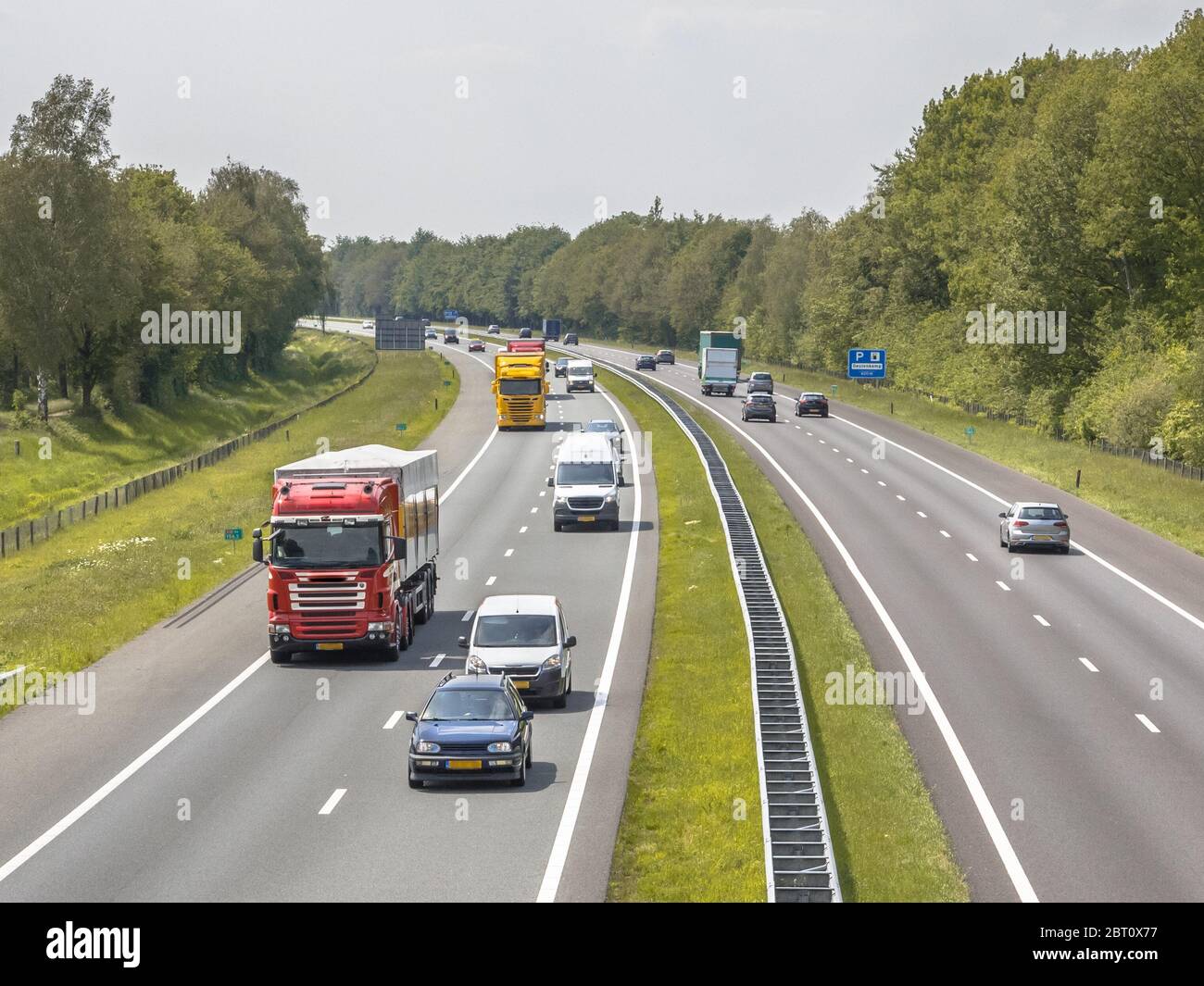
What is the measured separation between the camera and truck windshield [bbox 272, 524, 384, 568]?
3244 centimetres

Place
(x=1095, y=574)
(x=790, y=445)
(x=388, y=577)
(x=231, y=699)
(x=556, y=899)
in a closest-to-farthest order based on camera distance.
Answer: (x=556, y=899) → (x=231, y=699) → (x=388, y=577) → (x=1095, y=574) → (x=790, y=445)

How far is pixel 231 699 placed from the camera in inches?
1197

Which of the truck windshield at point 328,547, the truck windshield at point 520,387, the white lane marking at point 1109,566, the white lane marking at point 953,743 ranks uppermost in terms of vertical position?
the truck windshield at point 520,387

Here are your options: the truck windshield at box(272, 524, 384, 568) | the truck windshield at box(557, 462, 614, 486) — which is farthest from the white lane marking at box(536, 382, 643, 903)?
the truck windshield at box(557, 462, 614, 486)

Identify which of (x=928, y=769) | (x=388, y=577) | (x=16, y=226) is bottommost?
(x=928, y=769)

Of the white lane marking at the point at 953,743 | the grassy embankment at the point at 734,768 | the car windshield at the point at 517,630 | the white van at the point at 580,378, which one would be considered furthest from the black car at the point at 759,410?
the car windshield at the point at 517,630

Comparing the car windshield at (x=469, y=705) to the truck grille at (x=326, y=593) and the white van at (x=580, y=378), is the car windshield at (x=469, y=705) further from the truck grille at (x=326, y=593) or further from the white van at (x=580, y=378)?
the white van at (x=580, y=378)

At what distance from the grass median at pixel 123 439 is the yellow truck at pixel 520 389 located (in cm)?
1915

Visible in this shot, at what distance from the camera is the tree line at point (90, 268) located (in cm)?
8731

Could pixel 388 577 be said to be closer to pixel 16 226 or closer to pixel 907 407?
pixel 16 226

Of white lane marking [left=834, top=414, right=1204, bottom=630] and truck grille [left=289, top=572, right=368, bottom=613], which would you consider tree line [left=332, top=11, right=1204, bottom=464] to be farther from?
truck grille [left=289, top=572, right=368, bottom=613]

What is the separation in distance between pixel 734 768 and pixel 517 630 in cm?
632
